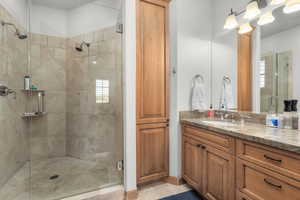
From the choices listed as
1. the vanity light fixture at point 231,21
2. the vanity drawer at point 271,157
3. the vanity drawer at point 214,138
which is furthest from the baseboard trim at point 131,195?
the vanity light fixture at point 231,21

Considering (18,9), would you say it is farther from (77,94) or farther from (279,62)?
(279,62)

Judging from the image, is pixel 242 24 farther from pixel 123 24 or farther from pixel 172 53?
pixel 123 24

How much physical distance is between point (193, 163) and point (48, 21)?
10.4 feet

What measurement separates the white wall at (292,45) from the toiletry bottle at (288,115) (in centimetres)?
9

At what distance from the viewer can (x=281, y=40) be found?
5.22 ft

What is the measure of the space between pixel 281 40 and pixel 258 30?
31 cm

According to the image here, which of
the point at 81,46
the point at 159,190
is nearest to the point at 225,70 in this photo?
the point at 159,190

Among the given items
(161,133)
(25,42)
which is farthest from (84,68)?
(161,133)

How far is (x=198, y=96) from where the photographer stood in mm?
2146

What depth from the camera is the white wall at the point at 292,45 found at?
1.47 m

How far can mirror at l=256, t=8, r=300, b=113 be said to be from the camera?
58.6 inches

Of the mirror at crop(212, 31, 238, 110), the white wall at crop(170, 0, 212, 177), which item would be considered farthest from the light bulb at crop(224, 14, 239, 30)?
the white wall at crop(170, 0, 212, 177)

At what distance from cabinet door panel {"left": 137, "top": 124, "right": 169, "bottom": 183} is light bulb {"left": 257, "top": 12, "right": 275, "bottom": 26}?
165 cm

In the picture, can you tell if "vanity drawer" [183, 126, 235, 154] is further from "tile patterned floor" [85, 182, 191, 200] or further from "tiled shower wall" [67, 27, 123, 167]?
"tiled shower wall" [67, 27, 123, 167]
